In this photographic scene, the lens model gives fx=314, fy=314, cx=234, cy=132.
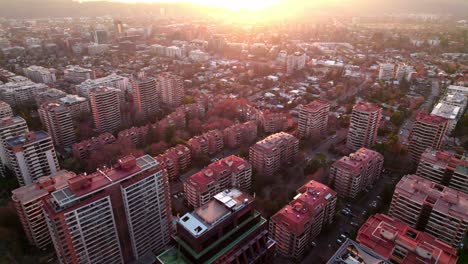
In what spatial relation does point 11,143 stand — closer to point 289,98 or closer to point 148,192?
point 148,192

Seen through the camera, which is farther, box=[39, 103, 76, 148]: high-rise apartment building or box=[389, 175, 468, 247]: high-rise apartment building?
box=[39, 103, 76, 148]: high-rise apartment building

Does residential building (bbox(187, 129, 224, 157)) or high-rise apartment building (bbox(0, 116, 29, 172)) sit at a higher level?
high-rise apartment building (bbox(0, 116, 29, 172))

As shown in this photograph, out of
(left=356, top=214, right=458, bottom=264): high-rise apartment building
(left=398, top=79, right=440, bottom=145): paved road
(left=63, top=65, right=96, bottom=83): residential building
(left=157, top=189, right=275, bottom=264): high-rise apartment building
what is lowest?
(left=398, top=79, right=440, bottom=145): paved road

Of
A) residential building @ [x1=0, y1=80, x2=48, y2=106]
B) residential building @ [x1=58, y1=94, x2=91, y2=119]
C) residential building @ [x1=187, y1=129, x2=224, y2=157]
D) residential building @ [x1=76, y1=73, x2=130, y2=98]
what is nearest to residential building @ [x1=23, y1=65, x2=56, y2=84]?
residential building @ [x1=0, y1=80, x2=48, y2=106]

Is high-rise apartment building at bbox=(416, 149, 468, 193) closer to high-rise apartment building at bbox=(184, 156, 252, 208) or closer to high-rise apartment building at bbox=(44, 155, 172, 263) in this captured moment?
high-rise apartment building at bbox=(184, 156, 252, 208)

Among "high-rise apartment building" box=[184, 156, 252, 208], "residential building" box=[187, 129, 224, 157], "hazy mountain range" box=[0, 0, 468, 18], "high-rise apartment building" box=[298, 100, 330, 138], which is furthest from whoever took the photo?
"hazy mountain range" box=[0, 0, 468, 18]

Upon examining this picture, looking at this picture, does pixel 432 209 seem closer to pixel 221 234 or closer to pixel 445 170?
pixel 445 170

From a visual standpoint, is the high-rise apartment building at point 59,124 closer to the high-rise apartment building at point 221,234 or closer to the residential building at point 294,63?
the high-rise apartment building at point 221,234
